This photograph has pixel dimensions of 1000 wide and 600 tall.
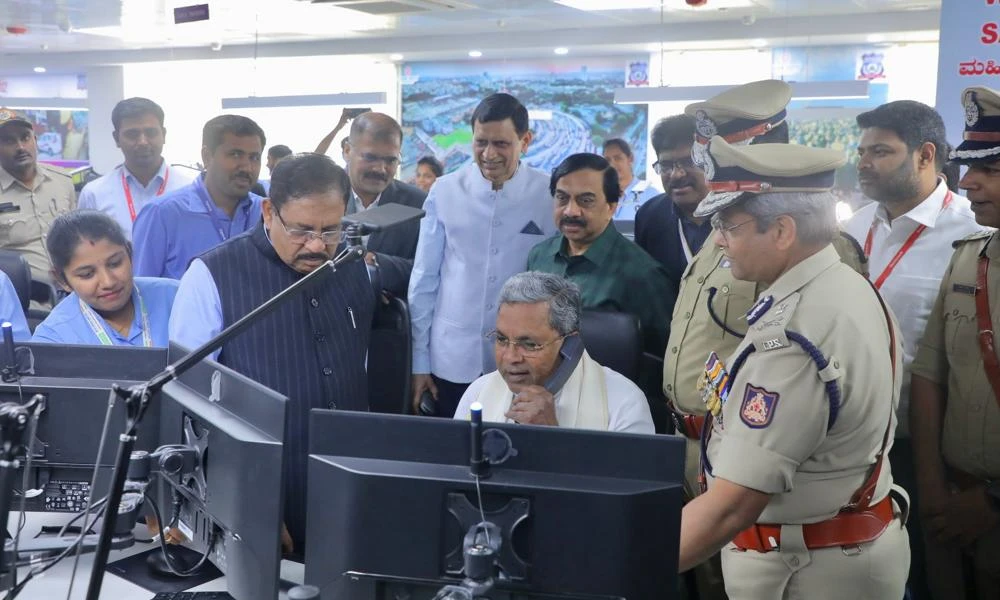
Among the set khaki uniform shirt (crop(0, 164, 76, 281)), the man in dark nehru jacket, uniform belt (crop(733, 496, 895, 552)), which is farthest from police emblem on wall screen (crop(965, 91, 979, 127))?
khaki uniform shirt (crop(0, 164, 76, 281))

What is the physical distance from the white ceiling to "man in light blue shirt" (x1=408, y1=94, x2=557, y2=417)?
5.56 metres

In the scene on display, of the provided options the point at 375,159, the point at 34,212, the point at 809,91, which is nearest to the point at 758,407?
the point at 375,159

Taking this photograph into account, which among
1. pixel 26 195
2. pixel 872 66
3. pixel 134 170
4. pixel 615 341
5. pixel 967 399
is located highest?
pixel 872 66

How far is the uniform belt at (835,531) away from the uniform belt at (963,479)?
2.69 ft

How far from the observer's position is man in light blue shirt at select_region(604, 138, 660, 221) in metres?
7.17

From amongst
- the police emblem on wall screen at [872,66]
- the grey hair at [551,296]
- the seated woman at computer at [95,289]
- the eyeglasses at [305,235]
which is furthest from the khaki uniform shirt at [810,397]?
the police emblem on wall screen at [872,66]

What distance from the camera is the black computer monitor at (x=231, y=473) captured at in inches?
57.0

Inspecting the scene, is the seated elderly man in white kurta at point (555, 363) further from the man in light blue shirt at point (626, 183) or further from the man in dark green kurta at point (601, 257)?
the man in light blue shirt at point (626, 183)

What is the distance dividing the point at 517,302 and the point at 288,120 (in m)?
11.2

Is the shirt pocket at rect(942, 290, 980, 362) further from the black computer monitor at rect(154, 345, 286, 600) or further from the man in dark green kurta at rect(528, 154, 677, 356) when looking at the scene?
the black computer monitor at rect(154, 345, 286, 600)

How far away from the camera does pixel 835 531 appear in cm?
183

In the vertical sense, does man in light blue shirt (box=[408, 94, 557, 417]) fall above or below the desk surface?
above

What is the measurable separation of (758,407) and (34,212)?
4.33 metres

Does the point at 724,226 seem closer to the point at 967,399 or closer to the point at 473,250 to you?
the point at 967,399
